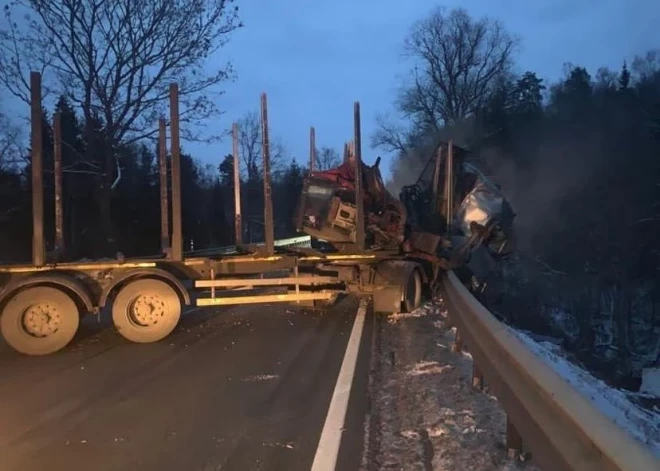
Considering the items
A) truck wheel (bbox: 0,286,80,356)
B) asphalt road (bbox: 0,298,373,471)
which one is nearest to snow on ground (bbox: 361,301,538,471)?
asphalt road (bbox: 0,298,373,471)

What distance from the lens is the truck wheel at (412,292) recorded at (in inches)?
529

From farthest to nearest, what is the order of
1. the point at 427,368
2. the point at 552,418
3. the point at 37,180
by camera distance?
the point at 37,180, the point at 427,368, the point at 552,418

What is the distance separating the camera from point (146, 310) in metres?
11.0

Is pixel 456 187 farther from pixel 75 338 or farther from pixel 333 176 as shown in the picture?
pixel 75 338

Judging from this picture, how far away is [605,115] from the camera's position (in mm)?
56562

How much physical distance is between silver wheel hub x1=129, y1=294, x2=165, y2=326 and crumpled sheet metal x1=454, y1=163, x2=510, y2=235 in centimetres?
766

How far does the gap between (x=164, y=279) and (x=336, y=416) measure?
17.6ft

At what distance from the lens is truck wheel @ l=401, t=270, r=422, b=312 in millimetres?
13425

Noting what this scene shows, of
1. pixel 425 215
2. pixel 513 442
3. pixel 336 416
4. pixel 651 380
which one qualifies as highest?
pixel 425 215

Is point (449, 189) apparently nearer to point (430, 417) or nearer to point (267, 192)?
point (267, 192)

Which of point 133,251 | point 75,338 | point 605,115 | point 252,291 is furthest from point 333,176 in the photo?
point 605,115

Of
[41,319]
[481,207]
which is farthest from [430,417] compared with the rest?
[481,207]

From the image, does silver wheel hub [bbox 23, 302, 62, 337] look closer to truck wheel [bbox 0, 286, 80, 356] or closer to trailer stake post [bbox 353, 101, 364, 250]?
truck wheel [bbox 0, 286, 80, 356]

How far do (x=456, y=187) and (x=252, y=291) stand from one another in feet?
17.7
